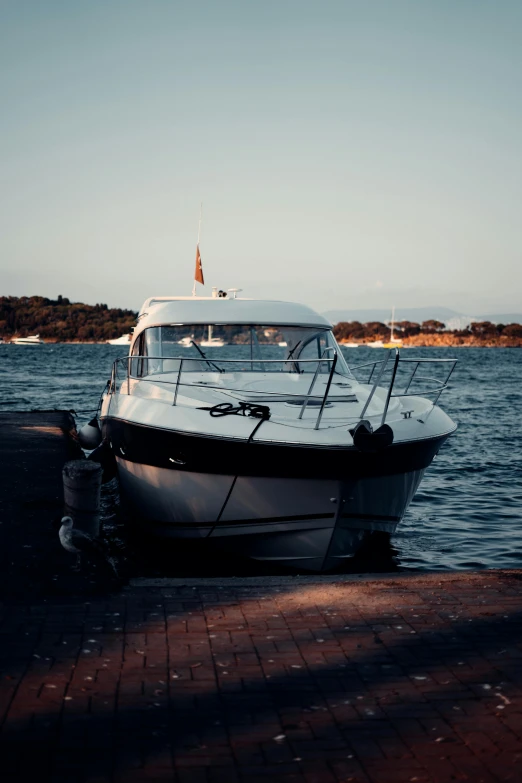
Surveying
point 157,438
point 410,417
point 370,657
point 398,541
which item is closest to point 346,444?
point 410,417

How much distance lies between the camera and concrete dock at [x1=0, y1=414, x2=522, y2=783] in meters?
3.40

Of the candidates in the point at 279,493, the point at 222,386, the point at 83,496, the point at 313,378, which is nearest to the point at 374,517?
the point at 279,493

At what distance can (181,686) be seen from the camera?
4102 millimetres

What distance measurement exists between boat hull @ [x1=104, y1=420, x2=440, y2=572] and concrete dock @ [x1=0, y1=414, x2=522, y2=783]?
1.12 meters

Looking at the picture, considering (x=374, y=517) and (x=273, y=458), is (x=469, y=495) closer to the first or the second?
(x=374, y=517)

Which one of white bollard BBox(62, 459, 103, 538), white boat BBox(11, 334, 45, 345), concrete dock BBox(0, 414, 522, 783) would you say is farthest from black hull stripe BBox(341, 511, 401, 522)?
white boat BBox(11, 334, 45, 345)

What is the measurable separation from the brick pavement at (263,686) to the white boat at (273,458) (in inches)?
58.3

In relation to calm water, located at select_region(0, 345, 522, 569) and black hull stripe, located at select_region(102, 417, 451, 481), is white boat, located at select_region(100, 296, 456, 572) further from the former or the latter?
calm water, located at select_region(0, 345, 522, 569)

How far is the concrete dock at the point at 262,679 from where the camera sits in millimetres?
3396

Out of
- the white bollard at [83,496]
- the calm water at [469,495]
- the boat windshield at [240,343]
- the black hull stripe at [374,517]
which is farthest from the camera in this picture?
the calm water at [469,495]

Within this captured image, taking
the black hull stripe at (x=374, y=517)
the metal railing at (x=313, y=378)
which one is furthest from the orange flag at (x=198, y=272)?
the black hull stripe at (x=374, y=517)

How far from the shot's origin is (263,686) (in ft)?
13.5

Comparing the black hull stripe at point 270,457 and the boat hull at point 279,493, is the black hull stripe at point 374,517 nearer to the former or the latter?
the boat hull at point 279,493

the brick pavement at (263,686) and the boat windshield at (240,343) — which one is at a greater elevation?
the boat windshield at (240,343)
